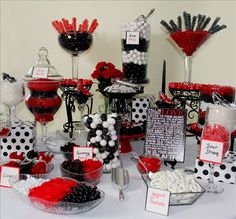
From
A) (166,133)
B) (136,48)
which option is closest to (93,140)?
(166,133)

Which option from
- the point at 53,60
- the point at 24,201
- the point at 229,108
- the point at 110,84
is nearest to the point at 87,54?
the point at 53,60

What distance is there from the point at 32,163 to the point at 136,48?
80 centimetres

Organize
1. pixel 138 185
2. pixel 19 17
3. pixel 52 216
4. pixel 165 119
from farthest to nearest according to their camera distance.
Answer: pixel 19 17
pixel 165 119
pixel 138 185
pixel 52 216

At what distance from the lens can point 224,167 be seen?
4.07 ft

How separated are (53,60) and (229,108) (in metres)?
1.26

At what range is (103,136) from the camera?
1.28m

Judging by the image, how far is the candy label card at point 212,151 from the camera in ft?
3.61

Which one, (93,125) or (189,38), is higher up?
(189,38)

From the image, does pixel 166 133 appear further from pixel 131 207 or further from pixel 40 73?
pixel 40 73

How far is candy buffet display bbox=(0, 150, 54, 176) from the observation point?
3.82 ft

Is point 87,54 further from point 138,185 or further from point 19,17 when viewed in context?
point 138,185

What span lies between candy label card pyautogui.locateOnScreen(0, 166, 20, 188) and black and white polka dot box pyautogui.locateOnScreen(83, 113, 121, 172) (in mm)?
287

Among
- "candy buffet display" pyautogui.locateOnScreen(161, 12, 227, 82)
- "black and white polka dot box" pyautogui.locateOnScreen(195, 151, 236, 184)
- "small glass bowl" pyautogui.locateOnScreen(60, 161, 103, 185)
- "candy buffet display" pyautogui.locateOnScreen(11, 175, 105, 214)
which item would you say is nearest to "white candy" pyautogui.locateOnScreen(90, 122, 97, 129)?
"small glass bowl" pyautogui.locateOnScreen(60, 161, 103, 185)

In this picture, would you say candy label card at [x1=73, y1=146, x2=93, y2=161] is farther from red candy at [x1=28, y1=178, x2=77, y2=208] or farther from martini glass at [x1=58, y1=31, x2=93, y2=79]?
martini glass at [x1=58, y1=31, x2=93, y2=79]
